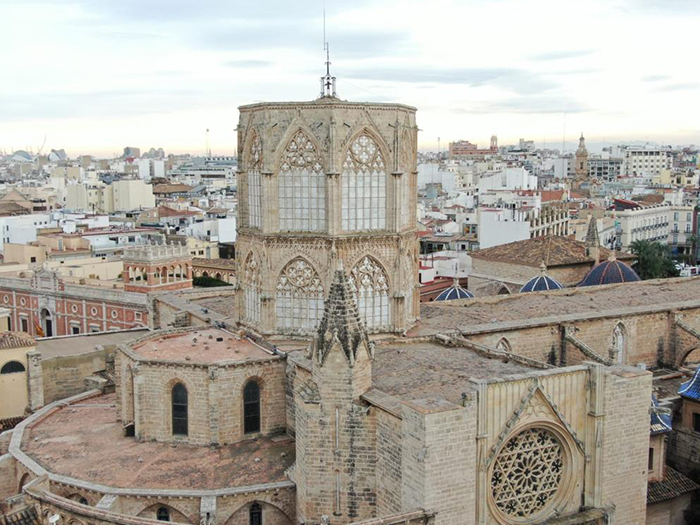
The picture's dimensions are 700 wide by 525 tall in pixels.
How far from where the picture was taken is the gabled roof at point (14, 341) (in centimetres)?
3412

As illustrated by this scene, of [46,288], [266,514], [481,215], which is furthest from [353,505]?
[481,215]

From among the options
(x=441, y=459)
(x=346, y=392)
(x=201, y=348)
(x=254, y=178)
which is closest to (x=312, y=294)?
(x=201, y=348)

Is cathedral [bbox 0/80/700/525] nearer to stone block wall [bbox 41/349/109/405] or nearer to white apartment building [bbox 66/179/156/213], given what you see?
stone block wall [bbox 41/349/109/405]

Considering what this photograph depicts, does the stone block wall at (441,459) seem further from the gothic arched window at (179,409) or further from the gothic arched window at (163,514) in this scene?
the gothic arched window at (179,409)

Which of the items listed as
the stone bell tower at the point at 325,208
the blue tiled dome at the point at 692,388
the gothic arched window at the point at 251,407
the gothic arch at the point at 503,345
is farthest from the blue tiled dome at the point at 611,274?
the gothic arched window at the point at 251,407

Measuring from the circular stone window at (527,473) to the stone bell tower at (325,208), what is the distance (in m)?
7.27

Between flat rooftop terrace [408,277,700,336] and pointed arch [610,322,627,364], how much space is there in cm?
62

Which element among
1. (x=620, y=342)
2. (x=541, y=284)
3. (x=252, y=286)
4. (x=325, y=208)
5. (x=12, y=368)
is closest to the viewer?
(x=325, y=208)

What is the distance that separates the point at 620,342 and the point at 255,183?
14357 millimetres

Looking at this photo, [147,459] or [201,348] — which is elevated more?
[201,348]

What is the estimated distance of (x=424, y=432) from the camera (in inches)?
703

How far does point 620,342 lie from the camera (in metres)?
30.1

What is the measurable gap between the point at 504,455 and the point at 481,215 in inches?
2137

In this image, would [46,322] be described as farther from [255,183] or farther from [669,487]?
[669,487]
